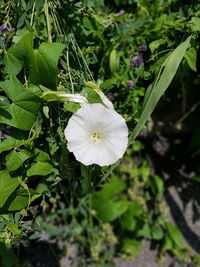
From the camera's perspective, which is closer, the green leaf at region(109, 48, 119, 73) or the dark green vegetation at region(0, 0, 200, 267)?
the dark green vegetation at region(0, 0, 200, 267)

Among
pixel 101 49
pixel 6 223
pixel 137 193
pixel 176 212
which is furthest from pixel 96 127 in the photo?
pixel 176 212

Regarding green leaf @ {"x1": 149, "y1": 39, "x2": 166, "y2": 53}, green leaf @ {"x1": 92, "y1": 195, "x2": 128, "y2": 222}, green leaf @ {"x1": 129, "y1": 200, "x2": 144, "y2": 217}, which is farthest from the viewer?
green leaf @ {"x1": 129, "y1": 200, "x2": 144, "y2": 217}

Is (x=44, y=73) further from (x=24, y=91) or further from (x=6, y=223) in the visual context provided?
(x=6, y=223)

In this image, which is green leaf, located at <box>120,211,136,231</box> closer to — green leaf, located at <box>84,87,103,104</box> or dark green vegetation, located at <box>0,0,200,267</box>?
dark green vegetation, located at <box>0,0,200,267</box>

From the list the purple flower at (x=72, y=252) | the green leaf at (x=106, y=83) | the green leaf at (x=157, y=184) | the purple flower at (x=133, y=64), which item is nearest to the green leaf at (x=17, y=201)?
the green leaf at (x=106, y=83)

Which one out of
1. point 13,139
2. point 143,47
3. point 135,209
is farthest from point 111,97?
point 135,209

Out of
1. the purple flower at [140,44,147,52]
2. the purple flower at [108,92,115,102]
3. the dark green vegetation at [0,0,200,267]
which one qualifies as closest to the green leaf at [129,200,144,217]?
the dark green vegetation at [0,0,200,267]

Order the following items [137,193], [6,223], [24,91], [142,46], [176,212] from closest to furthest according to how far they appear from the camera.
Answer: [24,91] → [6,223] → [142,46] → [137,193] → [176,212]
